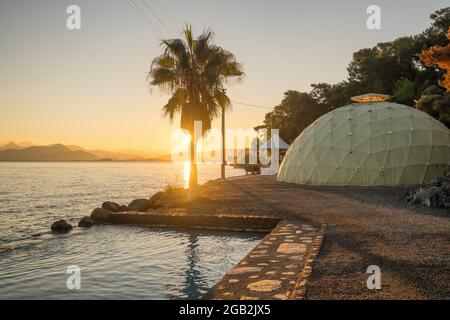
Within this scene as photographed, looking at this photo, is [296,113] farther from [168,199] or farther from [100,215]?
[100,215]

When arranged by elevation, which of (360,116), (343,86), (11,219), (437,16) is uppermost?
(437,16)

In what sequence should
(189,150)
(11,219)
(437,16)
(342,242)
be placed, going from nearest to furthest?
(342,242)
(189,150)
(11,219)
(437,16)

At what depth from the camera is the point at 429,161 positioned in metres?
23.8

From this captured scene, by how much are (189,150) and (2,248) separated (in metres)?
8.16

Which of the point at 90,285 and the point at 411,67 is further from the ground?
the point at 411,67

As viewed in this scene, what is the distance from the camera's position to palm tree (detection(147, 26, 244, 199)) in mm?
17203

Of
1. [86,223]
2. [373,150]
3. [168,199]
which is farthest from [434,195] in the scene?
[86,223]

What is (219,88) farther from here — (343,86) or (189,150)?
(343,86)

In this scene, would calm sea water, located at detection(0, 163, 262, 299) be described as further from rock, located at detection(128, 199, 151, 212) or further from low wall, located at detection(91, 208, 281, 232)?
rock, located at detection(128, 199, 151, 212)

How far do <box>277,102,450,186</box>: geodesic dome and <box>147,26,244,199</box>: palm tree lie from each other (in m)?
10.4

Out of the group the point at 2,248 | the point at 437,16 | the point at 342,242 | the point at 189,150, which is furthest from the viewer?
the point at 437,16
